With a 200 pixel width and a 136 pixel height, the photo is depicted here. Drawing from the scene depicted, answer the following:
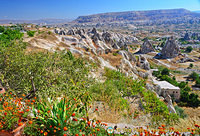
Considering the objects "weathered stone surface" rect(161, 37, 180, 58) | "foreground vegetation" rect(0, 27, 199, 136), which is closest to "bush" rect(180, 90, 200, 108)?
"foreground vegetation" rect(0, 27, 199, 136)

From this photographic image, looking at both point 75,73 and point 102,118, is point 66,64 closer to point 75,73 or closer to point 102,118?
point 75,73

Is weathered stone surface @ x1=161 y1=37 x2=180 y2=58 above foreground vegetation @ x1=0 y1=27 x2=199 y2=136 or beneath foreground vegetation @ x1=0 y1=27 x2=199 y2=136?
beneath

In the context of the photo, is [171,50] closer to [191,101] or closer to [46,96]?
[191,101]

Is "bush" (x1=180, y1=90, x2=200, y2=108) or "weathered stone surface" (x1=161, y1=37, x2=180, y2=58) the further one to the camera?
"weathered stone surface" (x1=161, y1=37, x2=180, y2=58)

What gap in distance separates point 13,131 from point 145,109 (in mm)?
9778

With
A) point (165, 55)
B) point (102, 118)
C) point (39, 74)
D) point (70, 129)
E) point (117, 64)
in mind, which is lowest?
point (165, 55)

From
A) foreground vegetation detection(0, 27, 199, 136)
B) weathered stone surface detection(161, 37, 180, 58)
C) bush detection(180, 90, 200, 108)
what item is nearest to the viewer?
foreground vegetation detection(0, 27, 199, 136)

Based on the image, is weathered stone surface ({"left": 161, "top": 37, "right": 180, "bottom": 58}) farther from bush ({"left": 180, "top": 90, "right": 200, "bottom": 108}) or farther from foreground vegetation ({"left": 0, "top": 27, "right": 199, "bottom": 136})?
foreground vegetation ({"left": 0, "top": 27, "right": 199, "bottom": 136})

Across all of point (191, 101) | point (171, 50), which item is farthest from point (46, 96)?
point (171, 50)

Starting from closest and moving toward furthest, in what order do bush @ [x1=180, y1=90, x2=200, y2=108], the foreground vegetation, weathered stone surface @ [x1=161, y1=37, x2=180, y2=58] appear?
the foreground vegetation → bush @ [x1=180, y1=90, x2=200, y2=108] → weathered stone surface @ [x1=161, y1=37, x2=180, y2=58]

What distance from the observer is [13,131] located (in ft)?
14.4

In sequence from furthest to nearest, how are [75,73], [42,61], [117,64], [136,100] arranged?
[117,64] → [136,100] → [75,73] → [42,61]

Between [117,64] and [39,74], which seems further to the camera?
[117,64]

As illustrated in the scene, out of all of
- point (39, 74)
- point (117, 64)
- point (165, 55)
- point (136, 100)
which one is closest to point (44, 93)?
point (39, 74)
